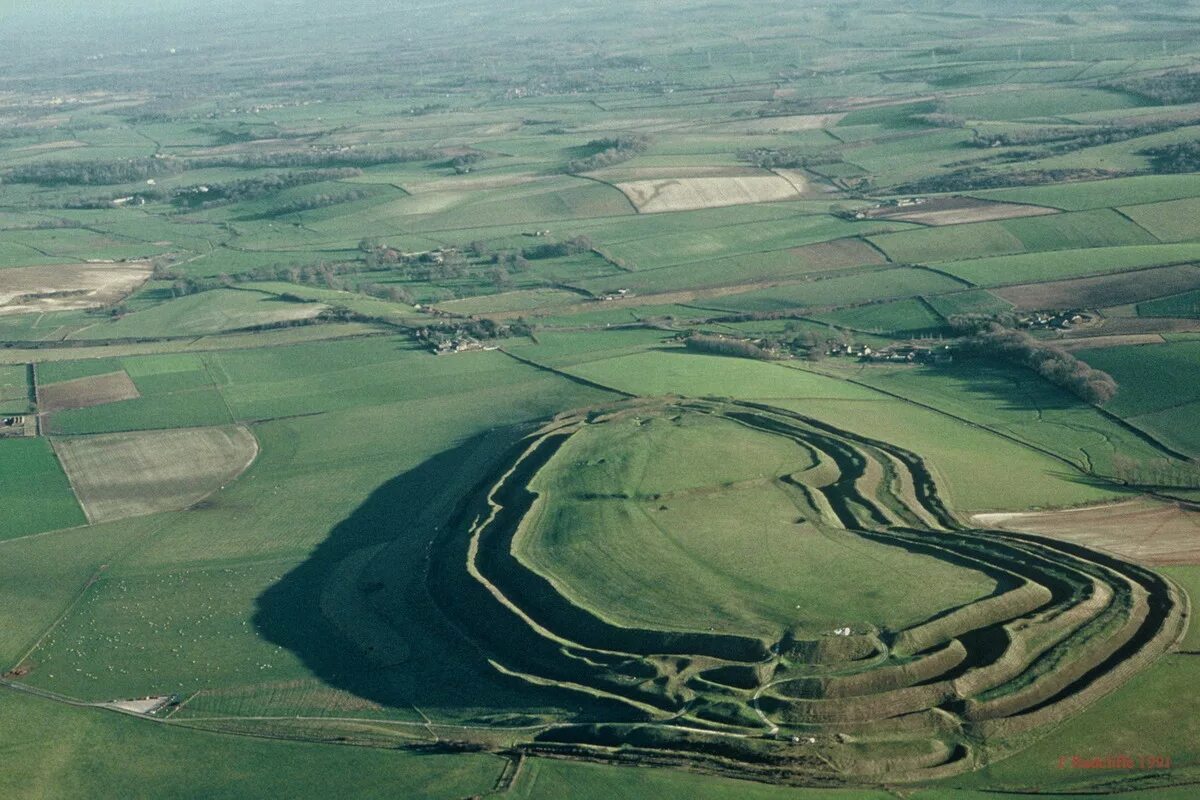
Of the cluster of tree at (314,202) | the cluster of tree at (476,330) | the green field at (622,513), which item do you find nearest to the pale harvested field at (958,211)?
the green field at (622,513)

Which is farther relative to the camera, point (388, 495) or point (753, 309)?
point (753, 309)

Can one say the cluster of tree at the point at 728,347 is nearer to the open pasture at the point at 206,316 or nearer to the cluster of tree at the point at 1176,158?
the open pasture at the point at 206,316

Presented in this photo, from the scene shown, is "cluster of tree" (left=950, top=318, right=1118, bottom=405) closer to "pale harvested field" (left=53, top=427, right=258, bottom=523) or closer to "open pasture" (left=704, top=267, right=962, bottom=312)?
"open pasture" (left=704, top=267, right=962, bottom=312)

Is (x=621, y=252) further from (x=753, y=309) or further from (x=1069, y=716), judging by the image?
(x=1069, y=716)

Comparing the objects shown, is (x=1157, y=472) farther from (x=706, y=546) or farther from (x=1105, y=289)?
(x=1105, y=289)

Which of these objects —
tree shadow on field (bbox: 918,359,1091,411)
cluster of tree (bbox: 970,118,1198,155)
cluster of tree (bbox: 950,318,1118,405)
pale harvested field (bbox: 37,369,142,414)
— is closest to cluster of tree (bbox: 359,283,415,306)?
pale harvested field (bbox: 37,369,142,414)

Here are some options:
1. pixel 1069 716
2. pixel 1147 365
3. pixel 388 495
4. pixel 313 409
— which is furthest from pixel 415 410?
pixel 1069 716

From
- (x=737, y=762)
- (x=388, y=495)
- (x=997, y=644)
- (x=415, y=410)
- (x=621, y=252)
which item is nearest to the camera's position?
(x=737, y=762)
